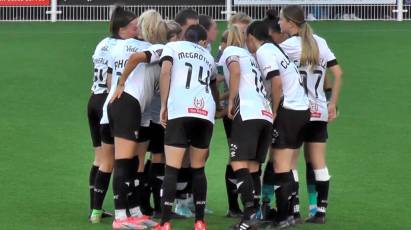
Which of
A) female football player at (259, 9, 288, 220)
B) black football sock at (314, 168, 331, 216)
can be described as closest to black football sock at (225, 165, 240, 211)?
female football player at (259, 9, 288, 220)

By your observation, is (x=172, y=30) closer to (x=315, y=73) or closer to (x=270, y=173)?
(x=315, y=73)

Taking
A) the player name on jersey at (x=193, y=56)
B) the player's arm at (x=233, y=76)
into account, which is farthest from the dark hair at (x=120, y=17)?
the player's arm at (x=233, y=76)

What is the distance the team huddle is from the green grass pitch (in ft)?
1.24

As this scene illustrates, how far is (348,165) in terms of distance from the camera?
43.2 feet

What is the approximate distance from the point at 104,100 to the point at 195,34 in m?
1.29

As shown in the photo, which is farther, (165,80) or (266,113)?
(266,113)

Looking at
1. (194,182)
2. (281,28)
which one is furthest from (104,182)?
(281,28)

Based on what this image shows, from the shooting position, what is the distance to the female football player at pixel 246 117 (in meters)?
9.53

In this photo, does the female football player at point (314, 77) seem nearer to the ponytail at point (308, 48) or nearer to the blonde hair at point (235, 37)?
the ponytail at point (308, 48)

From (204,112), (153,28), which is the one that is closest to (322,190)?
(204,112)

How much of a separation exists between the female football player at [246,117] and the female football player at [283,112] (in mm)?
125

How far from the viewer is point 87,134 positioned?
49.8 feet

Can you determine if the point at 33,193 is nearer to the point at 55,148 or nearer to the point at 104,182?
the point at 104,182

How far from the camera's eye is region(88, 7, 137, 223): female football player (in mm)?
10039
